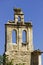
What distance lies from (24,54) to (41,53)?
217cm

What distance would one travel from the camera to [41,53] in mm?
193250

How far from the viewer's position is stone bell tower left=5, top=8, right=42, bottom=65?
19325cm

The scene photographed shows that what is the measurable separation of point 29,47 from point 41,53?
5.75 ft

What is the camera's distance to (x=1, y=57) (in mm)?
190250

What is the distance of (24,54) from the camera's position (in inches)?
7623

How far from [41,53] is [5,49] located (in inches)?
179

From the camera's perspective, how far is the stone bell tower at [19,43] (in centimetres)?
19325

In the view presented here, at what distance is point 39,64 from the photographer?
192875 mm

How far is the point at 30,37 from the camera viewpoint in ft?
636

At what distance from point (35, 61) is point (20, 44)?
2.89 meters

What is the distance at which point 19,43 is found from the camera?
635 ft

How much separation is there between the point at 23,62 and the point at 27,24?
4.96 metres

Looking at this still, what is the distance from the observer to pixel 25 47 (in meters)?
194

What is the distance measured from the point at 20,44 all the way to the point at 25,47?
75cm
